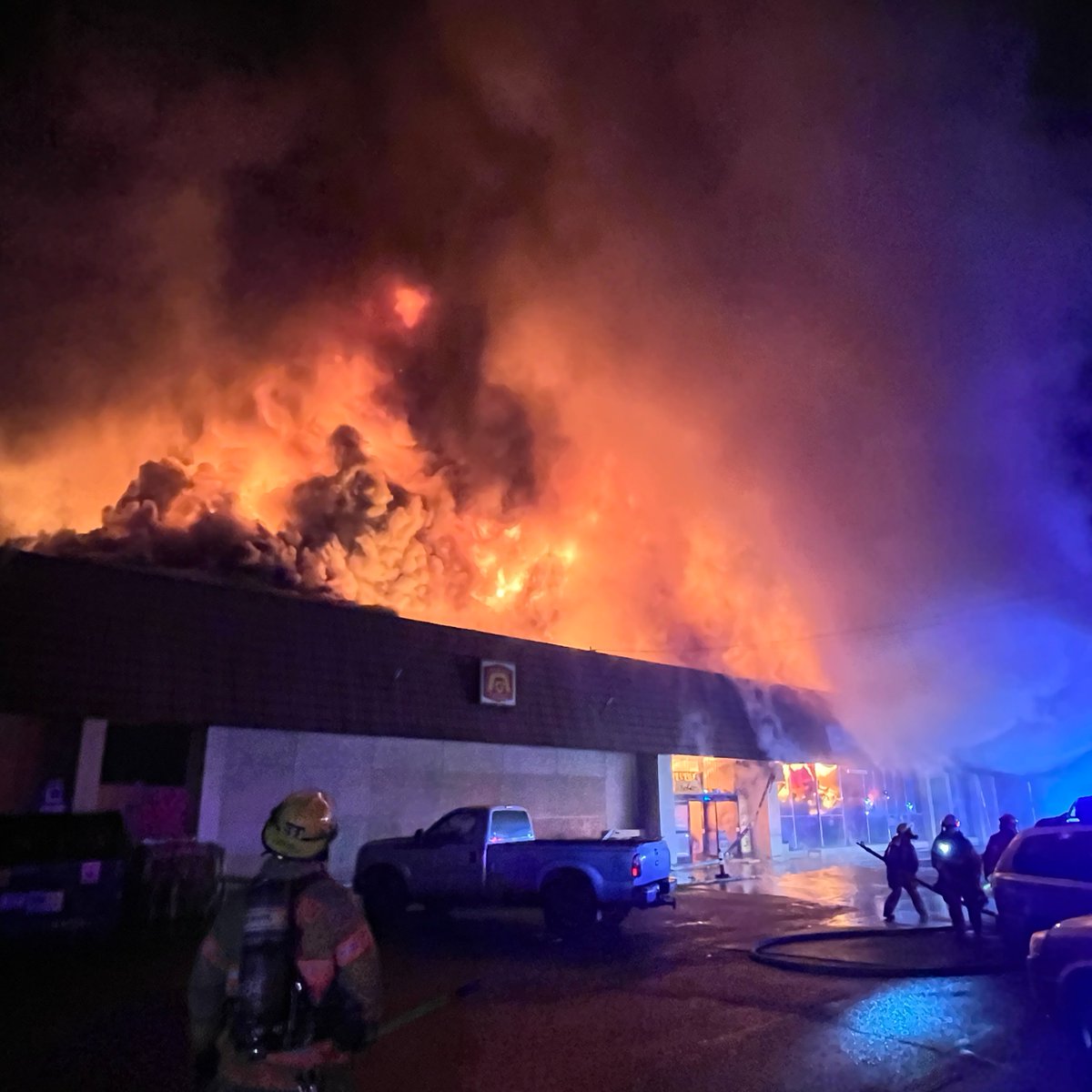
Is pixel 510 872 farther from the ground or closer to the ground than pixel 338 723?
closer to the ground

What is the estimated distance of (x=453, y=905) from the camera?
12.2 m

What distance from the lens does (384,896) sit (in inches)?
498

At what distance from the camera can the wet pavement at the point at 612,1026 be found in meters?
5.41

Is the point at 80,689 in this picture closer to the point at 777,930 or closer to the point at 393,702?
the point at 393,702

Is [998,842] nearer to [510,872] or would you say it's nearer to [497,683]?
[510,872]

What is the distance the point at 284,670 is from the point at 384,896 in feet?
14.5

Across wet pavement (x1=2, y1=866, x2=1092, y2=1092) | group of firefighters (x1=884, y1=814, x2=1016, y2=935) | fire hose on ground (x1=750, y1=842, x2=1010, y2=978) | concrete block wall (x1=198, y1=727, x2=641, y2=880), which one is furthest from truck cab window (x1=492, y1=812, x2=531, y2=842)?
group of firefighters (x1=884, y1=814, x2=1016, y2=935)

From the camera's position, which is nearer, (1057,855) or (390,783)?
(1057,855)

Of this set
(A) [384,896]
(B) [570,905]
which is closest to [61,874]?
(A) [384,896]

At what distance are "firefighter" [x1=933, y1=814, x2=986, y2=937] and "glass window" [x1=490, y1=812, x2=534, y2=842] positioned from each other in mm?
6067

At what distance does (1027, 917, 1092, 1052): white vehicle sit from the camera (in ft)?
17.8

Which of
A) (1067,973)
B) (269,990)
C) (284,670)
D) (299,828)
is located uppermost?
(284,670)

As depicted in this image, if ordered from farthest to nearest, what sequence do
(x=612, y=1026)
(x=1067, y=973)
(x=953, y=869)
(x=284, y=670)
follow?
(x=284, y=670) < (x=953, y=869) < (x=612, y=1026) < (x=1067, y=973)

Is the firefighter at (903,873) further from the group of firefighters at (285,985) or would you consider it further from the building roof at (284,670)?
the group of firefighters at (285,985)
